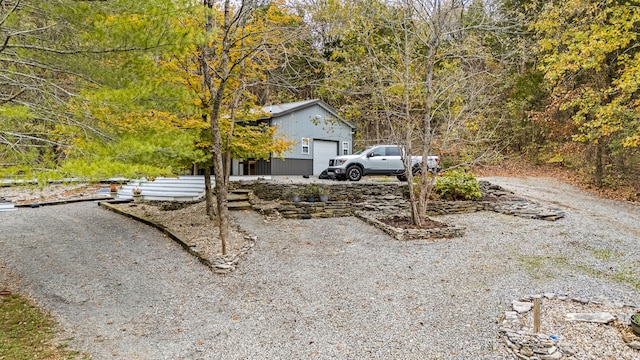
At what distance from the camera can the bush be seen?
34.7 feet

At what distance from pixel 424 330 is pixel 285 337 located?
1.51 metres

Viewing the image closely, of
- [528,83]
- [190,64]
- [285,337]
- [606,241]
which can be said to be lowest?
[285,337]

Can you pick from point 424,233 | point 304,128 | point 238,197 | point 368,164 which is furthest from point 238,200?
point 304,128

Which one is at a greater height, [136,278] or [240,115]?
[240,115]

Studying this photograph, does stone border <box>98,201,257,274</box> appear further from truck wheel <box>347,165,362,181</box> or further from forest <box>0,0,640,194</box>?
truck wheel <box>347,165,362,181</box>

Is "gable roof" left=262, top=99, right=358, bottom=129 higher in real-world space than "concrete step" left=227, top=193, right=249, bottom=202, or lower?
higher

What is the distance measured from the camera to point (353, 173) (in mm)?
13078

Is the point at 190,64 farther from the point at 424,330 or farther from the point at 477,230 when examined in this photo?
the point at 477,230

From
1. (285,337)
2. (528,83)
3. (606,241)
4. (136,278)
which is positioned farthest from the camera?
(528,83)

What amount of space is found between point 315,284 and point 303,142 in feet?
37.5

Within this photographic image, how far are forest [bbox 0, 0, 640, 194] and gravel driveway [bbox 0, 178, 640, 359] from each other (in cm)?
183

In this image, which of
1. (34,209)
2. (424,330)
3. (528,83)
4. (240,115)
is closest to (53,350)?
(424,330)

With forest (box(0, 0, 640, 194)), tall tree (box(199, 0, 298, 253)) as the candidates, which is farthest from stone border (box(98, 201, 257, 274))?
forest (box(0, 0, 640, 194))

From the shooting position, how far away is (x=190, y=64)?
7.62 metres
